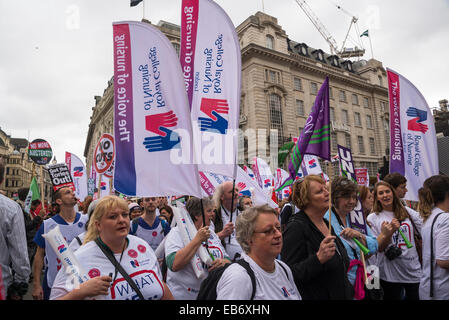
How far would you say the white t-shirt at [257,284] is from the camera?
6.09ft

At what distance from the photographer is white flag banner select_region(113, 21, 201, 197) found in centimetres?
316

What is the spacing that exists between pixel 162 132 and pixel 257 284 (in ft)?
6.14

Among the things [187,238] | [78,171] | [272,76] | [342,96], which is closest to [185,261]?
[187,238]

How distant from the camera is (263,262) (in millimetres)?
2096

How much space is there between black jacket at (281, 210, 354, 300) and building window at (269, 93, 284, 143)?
1141 inches

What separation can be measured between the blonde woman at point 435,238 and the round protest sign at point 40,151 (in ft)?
26.2

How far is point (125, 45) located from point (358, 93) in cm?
4173

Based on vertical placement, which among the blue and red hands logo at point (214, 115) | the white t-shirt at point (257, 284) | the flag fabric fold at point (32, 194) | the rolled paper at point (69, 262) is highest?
the blue and red hands logo at point (214, 115)

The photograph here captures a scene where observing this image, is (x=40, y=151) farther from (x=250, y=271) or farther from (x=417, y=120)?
(x=417, y=120)

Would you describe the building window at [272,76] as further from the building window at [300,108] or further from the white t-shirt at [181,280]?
the white t-shirt at [181,280]

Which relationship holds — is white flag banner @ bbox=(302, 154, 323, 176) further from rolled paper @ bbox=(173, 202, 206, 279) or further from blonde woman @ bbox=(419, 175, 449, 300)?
rolled paper @ bbox=(173, 202, 206, 279)

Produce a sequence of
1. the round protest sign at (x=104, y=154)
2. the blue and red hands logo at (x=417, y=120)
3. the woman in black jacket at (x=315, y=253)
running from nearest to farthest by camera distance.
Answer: the woman in black jacket at (x=315, y=253)
the round protest sign at (x=104, y=154)
the blue and red hands logo at (x=417, y=120)

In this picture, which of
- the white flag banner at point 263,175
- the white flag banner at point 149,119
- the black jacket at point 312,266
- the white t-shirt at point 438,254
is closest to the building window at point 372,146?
the white flag banner at point 263,175
